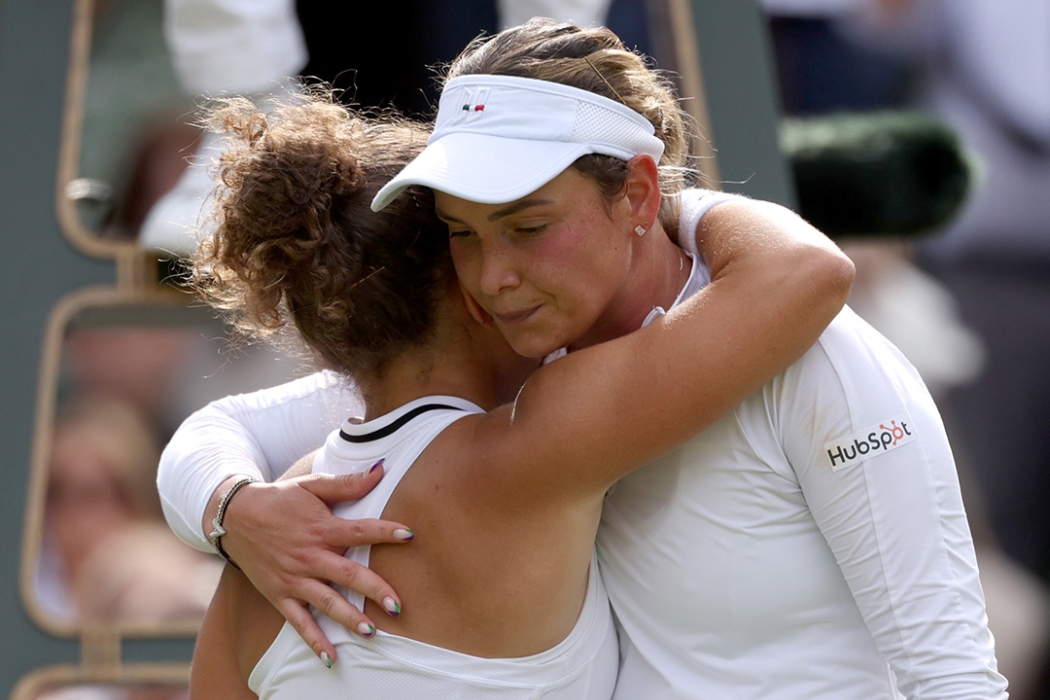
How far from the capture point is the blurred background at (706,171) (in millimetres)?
2852

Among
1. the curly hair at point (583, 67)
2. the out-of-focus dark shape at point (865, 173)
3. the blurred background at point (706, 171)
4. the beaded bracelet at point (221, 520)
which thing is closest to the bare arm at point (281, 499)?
the beaded bracelet at point (221, 520)

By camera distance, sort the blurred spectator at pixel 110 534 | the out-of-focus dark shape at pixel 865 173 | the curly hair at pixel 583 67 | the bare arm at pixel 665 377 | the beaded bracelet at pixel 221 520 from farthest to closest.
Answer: the out-of-focus dark shape at pixel 865 173 < the blurred spectator at pixel 110 534 < the beaded bracelet at pixel 221 520 < the curly hair at pixel 583 67 < the bare arm at pixel 665 377

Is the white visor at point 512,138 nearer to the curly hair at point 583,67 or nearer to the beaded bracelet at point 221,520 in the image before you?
the curly hair at point 583,67

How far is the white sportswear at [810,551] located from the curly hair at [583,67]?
0.62 feet

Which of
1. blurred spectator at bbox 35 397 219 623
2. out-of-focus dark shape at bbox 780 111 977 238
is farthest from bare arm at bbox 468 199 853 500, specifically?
out-of-focus dark shape at bbox 780 111 977 238

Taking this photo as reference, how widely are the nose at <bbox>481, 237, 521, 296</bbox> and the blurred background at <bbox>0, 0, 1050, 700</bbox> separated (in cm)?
132

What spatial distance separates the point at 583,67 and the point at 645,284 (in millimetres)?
265

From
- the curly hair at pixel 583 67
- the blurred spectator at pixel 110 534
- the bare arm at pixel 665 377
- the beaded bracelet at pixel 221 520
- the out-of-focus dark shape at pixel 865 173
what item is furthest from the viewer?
the out-of-focus dark shape at pixel 865 173

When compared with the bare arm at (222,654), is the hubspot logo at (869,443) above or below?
above

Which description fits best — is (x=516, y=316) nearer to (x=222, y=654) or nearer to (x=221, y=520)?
(x=221, y=520)

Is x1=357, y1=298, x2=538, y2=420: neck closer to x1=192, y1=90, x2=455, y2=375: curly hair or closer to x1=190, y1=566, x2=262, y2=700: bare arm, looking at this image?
x1=192, y1=90, x2=455, y2=375: curly hair

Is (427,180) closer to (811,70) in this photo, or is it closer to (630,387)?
(630,387)

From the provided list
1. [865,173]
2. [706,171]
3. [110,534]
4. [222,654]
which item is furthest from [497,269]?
[865,173]

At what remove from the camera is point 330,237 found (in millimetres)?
1325
